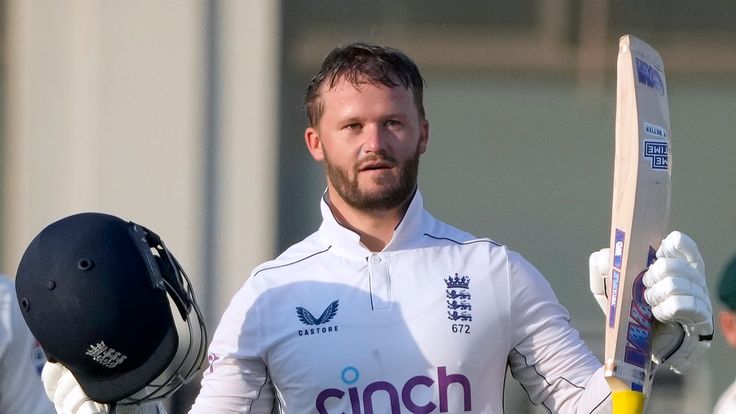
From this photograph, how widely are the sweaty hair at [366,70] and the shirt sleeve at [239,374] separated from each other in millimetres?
410

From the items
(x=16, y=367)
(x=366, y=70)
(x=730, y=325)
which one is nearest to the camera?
(x=366, y=70)

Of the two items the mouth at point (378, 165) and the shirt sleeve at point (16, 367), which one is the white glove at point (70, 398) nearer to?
the mouth at point (378, 165)

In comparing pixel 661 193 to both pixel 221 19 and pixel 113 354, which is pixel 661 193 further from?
pixel 221 19

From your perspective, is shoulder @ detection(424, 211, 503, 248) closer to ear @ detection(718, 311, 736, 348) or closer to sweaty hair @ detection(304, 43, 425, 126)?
sweaty hair @ detection(304, 43, 425, 126)

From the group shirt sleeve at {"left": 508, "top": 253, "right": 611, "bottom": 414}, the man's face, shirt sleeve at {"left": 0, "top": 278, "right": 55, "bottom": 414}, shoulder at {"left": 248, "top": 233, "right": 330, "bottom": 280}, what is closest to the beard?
the man's face

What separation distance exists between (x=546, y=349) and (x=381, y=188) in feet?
1.34

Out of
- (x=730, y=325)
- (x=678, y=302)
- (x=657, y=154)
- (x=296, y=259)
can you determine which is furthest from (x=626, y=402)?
(x=730, y=325)

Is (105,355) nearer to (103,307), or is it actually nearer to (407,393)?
(103,307)

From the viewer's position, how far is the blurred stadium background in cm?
502

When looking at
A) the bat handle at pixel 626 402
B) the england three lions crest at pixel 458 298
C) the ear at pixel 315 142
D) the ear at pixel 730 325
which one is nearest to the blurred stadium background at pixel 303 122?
the ear at pixel 730 325

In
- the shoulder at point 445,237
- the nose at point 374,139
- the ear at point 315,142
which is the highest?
the nose at point 374,139

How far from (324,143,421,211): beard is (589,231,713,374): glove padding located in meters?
0.39

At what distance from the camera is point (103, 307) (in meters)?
2.63

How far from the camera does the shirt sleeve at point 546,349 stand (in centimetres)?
275
